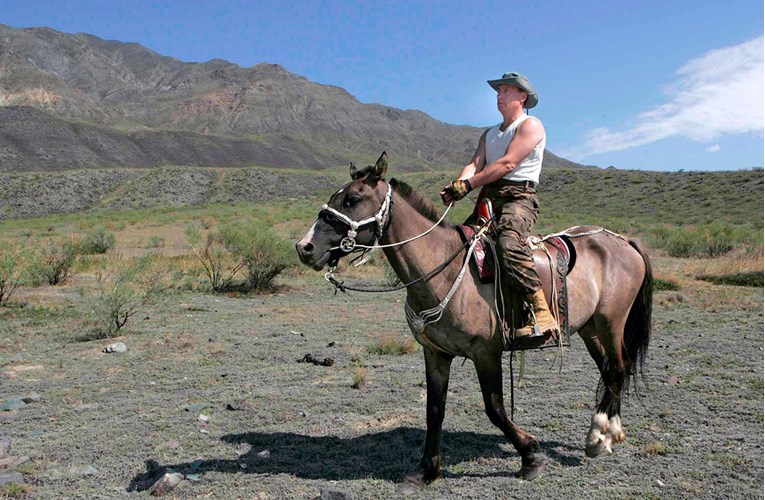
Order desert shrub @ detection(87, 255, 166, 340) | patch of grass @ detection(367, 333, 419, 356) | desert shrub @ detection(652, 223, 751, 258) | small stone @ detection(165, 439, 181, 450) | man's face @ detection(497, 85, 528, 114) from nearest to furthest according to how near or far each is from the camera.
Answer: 1. man's face @ detection(497, 85, 528, 114)
2. small stone @ detection(165, 439, 181, 450)
3. patch of grass @ detection(367, 333, 419, 356)
4. desert shrub @ detection(87, 255, 166, 340)
5. desert shrub @ detection(652, 223, 751, 258)

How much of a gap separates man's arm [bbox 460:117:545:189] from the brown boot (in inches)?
35.7

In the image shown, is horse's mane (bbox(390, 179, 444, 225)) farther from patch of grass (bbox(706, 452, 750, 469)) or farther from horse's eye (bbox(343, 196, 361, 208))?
patch of grass (bbox(706, 452, 750, 469))

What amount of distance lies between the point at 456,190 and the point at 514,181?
0.62 meters

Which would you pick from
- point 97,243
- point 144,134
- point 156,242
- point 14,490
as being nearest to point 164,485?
point 14,490

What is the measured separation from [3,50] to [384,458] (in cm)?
20365

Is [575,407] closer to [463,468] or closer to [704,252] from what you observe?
[463,468]

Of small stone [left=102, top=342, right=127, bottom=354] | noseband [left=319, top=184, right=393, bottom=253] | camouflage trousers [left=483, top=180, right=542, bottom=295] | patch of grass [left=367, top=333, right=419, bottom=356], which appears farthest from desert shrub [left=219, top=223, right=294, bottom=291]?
noseband [left=319, top=184, right=393, bottom=253]

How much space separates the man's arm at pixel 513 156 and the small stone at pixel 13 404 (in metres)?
5.54

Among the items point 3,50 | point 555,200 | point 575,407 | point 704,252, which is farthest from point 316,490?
point 3,50

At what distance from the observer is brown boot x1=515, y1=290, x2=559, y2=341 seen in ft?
14.5

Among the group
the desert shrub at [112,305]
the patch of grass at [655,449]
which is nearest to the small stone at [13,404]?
the desert shrub at [112,305]

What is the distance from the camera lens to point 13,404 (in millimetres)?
6535

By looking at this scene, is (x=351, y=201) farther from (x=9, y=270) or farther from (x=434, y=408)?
(x=9, y=270)

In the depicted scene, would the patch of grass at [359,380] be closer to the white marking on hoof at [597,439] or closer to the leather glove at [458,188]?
the white marking on hoof at [597,439]
